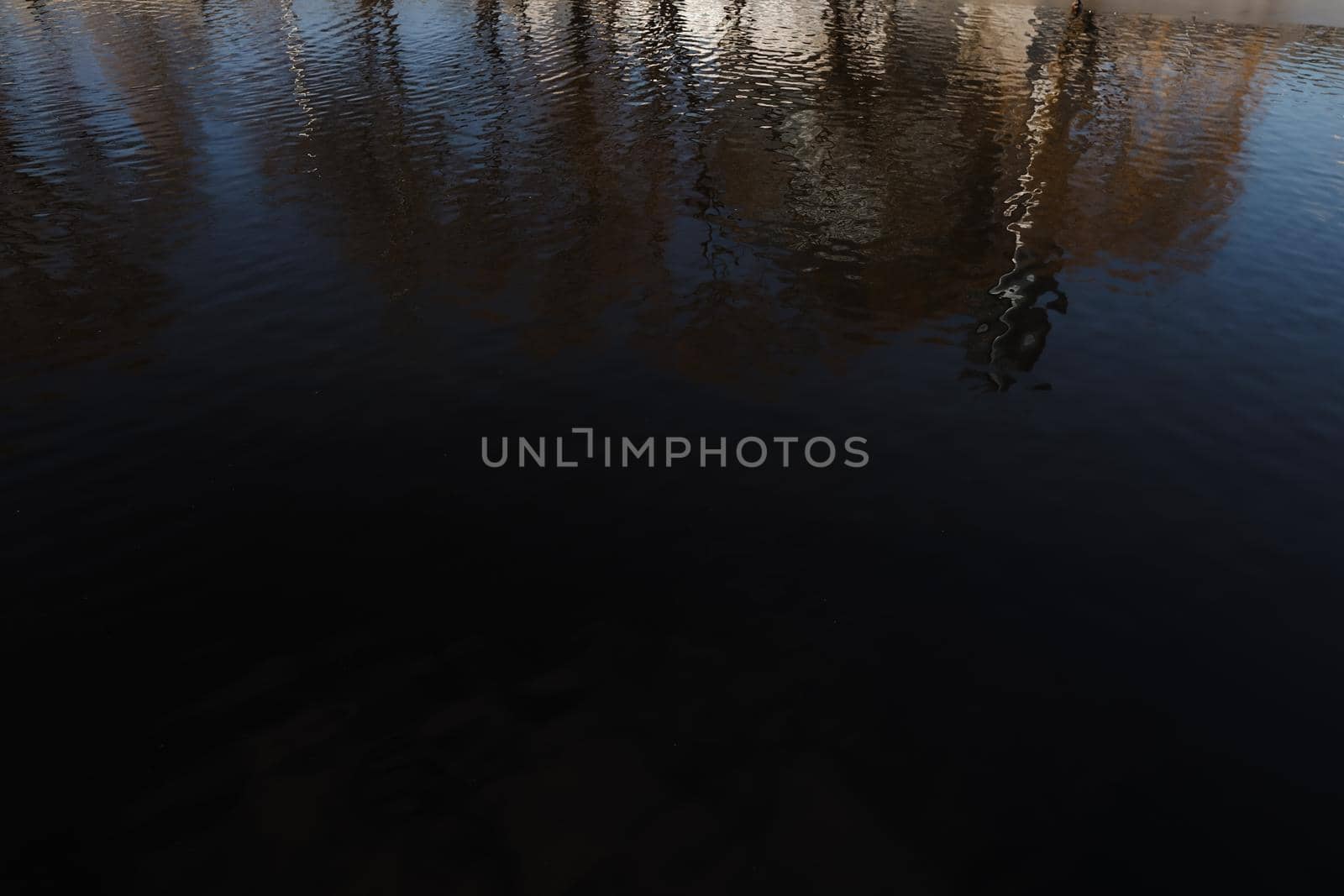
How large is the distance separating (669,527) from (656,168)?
67.8ft

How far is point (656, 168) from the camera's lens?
31.0 meters

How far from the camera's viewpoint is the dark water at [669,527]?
31.9 feet

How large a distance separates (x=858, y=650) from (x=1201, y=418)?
402 inches

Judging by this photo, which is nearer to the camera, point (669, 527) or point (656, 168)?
point (669, 527)

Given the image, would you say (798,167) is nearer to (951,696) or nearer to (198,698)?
(951,696)

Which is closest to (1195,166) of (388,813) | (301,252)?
(301,252)

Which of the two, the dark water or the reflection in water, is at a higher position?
the reflection in water

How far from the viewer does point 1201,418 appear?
667 inches

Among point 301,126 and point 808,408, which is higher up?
point 301,126

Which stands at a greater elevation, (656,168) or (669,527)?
(656,168)

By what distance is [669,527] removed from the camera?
14148mm

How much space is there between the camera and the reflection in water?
21250mm

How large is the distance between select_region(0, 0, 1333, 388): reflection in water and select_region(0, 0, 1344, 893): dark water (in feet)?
0.87

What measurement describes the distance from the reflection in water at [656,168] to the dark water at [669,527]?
0.87 feet
